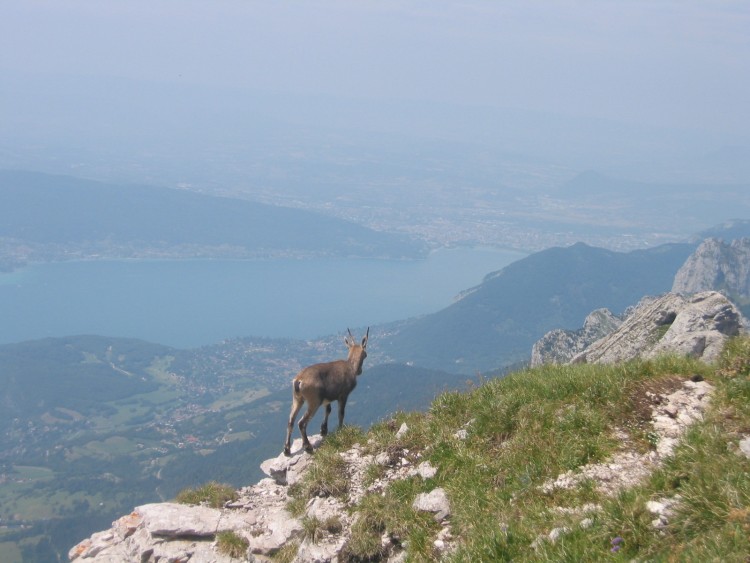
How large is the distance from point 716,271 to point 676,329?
107261 millimetres

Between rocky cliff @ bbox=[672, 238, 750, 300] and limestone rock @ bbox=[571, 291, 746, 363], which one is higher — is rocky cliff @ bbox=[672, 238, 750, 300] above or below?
below

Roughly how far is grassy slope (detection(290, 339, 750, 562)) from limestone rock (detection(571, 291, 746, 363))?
A: 3.34 m

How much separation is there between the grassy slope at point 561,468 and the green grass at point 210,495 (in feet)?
6.77

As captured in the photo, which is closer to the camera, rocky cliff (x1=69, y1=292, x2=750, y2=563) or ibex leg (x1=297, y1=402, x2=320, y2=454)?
rocky cliff (x1=69, y1=292, x2=750, y2=563)

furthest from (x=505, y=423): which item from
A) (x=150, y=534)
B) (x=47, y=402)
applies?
(x=47, y=402)

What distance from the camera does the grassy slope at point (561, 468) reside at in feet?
19.2

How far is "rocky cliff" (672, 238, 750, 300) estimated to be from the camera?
107938 millimetres

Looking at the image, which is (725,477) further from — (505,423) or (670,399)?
(505,423)

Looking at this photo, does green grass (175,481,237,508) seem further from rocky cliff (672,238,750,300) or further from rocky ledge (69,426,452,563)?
rocky cliff (672,238,750,300)

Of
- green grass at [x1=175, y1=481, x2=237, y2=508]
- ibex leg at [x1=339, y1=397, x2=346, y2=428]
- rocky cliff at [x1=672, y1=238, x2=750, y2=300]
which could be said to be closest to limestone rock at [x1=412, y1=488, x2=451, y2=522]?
ibex leg at [x1=339, y1=397, x2=346, y2=428]

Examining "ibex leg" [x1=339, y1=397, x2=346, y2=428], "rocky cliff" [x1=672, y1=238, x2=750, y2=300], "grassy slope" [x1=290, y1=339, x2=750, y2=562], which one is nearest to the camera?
"grassy slope" [x1=290, y1=339, x2=750, y2=562]

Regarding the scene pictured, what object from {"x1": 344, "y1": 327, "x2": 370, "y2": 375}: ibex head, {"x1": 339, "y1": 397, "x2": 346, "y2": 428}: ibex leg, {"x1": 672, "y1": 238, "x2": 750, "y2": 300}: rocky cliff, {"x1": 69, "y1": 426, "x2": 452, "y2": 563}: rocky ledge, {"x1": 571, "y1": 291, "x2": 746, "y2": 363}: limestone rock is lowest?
{"x1": 672, "y1": 238, "x2": 750, "y2": 300}: rocky cliff

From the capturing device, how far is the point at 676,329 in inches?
641

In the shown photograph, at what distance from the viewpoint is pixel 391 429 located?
36.7 feet
